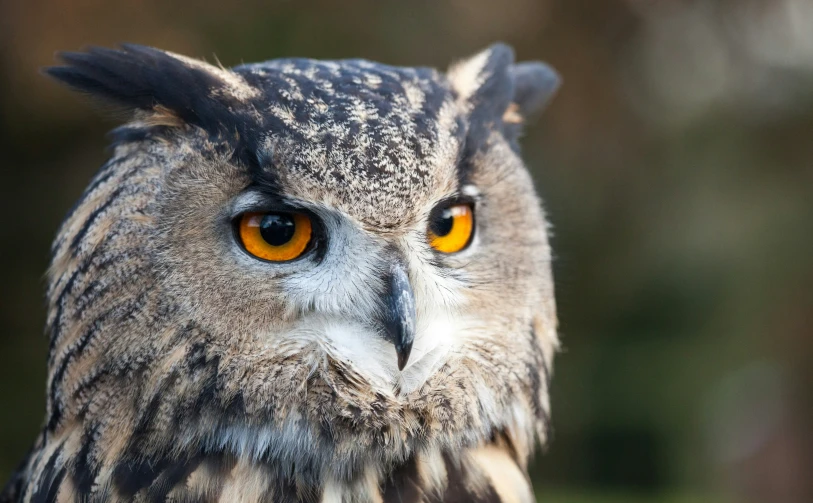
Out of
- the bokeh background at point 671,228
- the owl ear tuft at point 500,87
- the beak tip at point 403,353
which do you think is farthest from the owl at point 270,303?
the bokeh background at point 671,228

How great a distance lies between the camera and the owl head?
1.10m

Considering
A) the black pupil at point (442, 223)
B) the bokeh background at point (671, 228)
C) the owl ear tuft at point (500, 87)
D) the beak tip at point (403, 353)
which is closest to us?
the beak tip at point (403, 353)

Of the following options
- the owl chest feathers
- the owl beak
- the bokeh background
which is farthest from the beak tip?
the bokeh background

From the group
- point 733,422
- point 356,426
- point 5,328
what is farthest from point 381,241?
point 733,422

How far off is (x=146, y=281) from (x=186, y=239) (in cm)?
8

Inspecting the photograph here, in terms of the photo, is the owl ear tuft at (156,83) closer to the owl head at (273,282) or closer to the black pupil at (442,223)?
the owl head at (273,282)

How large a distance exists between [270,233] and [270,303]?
0.10 metres

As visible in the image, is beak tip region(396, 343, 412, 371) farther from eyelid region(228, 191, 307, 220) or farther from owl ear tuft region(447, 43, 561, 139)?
owl ear tuft region(447, 43, 561, 139)

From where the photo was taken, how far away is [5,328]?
14.0 feet

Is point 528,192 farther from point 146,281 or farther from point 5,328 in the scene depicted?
point 5,328

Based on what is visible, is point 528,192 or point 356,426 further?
point 528,192

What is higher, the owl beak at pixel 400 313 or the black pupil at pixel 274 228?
the black pupil at pixel 274 228

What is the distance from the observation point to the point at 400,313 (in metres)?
1.09

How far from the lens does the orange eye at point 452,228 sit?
121 cm
